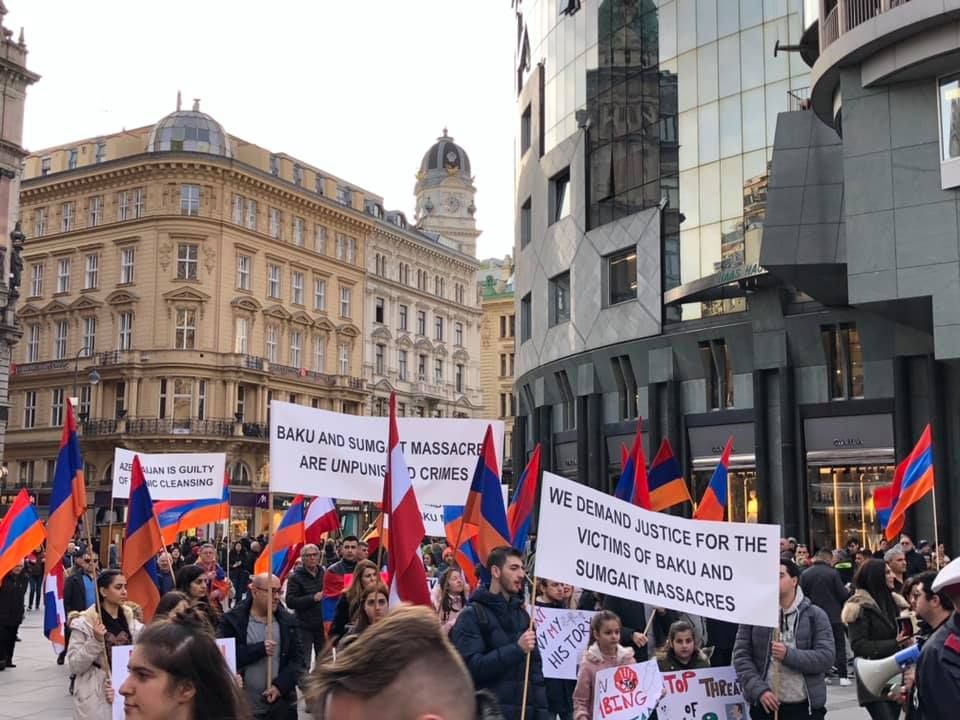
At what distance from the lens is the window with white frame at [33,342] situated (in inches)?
2726

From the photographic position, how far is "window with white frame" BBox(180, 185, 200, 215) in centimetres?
6500

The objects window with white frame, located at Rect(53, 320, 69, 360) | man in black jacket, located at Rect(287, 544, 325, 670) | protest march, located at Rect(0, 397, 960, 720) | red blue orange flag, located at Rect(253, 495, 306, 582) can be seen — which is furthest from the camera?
window with white frame, located at Rect(53, 320, 69, 360)

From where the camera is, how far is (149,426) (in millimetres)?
62531

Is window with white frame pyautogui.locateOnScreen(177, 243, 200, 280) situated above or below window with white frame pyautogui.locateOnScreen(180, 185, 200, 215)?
below

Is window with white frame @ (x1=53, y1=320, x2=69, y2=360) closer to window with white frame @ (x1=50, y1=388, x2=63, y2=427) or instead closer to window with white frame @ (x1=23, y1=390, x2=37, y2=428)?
window with white frame @ (x1=50, y1=388, x2=63, y2=427)

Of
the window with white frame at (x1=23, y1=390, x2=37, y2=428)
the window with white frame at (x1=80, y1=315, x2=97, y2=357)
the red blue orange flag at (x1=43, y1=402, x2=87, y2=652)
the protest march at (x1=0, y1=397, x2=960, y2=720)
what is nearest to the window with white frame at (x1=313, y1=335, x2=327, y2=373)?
the window with white frame at (x1=80, y1=315, x2=97, y2=357)

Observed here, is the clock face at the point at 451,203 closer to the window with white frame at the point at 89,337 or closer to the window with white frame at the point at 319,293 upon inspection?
the window with white frame at the point at 319,293

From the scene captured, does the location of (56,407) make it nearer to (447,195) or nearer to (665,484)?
(447,195)

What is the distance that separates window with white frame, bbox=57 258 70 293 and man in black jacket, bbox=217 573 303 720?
64372 mm

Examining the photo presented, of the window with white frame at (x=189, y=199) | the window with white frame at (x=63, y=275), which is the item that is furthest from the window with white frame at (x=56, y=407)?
the window with white frame at (x=189, y=199)

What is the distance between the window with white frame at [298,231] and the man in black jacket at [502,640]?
65324mm

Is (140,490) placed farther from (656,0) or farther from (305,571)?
(656,0)

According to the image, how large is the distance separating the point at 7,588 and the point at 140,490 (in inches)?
347

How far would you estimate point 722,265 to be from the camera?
3462cm
